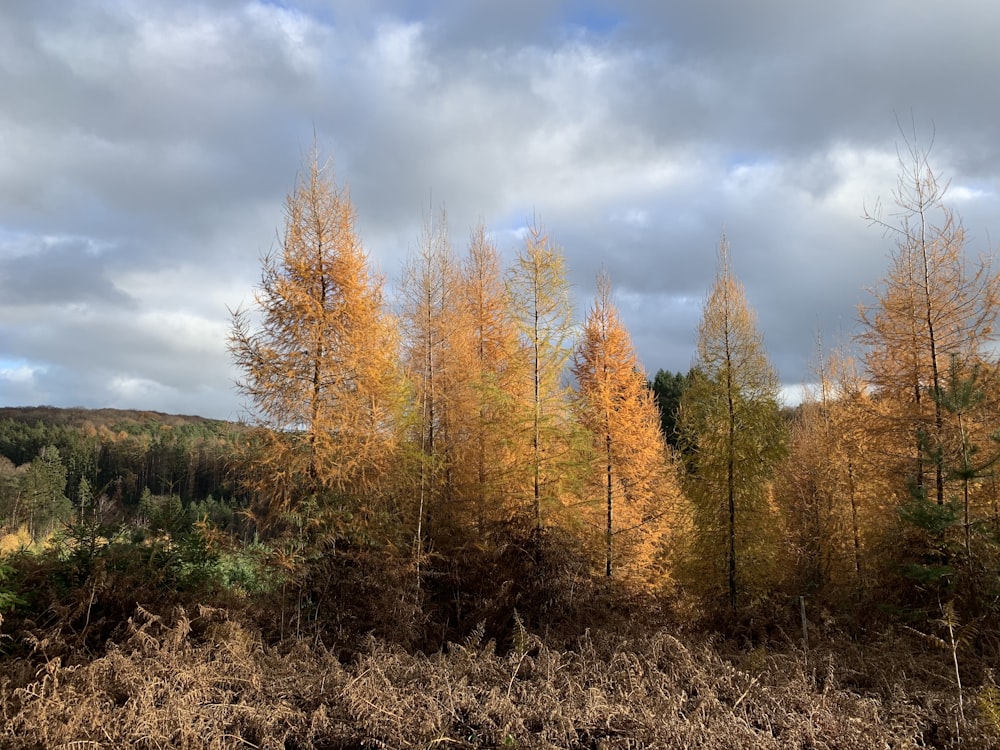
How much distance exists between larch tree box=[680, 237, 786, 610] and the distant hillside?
11786cm

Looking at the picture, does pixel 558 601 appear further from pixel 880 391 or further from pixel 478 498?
pixel 880 391

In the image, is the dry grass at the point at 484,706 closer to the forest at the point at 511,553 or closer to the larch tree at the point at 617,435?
the forest at the point at 511,553

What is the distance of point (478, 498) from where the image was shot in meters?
15.0

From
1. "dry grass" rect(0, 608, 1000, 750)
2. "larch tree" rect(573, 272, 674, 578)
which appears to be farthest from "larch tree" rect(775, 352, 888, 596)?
"dry grass" rect(0, 608, 1000, 750)

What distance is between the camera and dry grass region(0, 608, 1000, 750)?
445 centimetres

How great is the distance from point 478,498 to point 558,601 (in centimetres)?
326

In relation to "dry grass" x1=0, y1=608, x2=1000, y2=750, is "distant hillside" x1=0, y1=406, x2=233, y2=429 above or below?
above

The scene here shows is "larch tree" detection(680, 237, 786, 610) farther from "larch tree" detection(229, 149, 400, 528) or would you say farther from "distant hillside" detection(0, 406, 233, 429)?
"distant hillside" detection(0, 406, 233, 429)

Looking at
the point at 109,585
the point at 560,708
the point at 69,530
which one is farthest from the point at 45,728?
the point at 69,530

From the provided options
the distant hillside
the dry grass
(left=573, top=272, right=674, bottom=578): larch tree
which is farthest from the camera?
the distant hillside

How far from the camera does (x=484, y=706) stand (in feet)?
16.0

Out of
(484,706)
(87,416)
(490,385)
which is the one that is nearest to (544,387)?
(490,385)

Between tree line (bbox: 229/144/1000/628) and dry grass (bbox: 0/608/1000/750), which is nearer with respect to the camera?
dry grass (bbox: 0/608/1000/750)

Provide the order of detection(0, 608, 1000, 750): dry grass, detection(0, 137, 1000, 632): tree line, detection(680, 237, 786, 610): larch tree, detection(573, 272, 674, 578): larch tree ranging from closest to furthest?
detection(0, 608, 1000, 750): dry grass → detection(0, 137, 1000, 632): tree line → detection(680, 237, 786, 610): larch tree → detection(573, 272, 674, 578): larch tree
